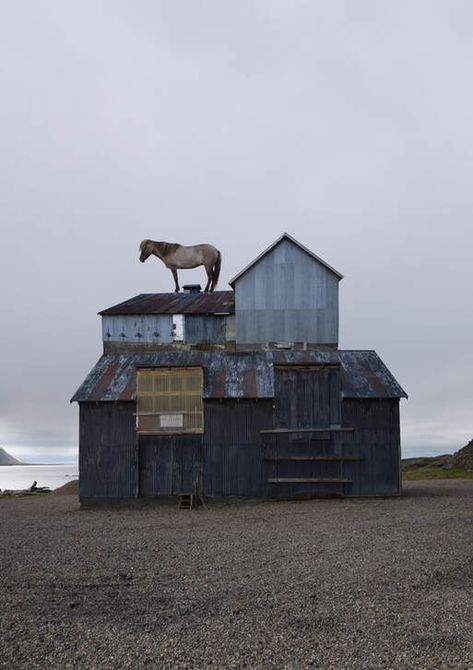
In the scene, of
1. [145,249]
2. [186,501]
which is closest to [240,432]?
[186,501]

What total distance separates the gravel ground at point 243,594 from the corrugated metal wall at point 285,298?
21465mm

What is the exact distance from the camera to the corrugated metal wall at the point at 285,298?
4653 centimetres

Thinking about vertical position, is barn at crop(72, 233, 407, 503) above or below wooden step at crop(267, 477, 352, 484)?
above

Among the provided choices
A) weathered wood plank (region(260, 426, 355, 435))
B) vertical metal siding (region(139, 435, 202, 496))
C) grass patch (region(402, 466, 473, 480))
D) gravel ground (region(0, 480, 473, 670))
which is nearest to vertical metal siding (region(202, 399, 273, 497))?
weathered wood plank (region(260, 426, 355, 435))

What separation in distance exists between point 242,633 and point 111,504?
23.2 meters

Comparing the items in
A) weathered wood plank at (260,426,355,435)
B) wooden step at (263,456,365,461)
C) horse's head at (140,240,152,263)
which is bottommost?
wooden step at (263,456,365,461)

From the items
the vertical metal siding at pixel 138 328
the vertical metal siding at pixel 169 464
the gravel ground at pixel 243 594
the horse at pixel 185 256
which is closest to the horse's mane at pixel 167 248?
the horse at pixel 185 256

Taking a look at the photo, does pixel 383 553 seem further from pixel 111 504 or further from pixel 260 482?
pixel 111 504

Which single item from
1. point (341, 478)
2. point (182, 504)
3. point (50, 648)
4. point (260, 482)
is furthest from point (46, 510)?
point (50, 648)

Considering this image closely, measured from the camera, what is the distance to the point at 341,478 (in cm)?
3341

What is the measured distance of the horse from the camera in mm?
55812

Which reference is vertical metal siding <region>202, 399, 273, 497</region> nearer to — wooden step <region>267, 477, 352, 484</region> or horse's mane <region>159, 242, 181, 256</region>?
wooden step <region>267, 477, 352, 484</region>

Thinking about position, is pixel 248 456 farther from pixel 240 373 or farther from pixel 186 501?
pixel 240 373

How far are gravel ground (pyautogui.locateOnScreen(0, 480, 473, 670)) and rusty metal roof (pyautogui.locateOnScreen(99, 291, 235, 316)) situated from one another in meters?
24.9
